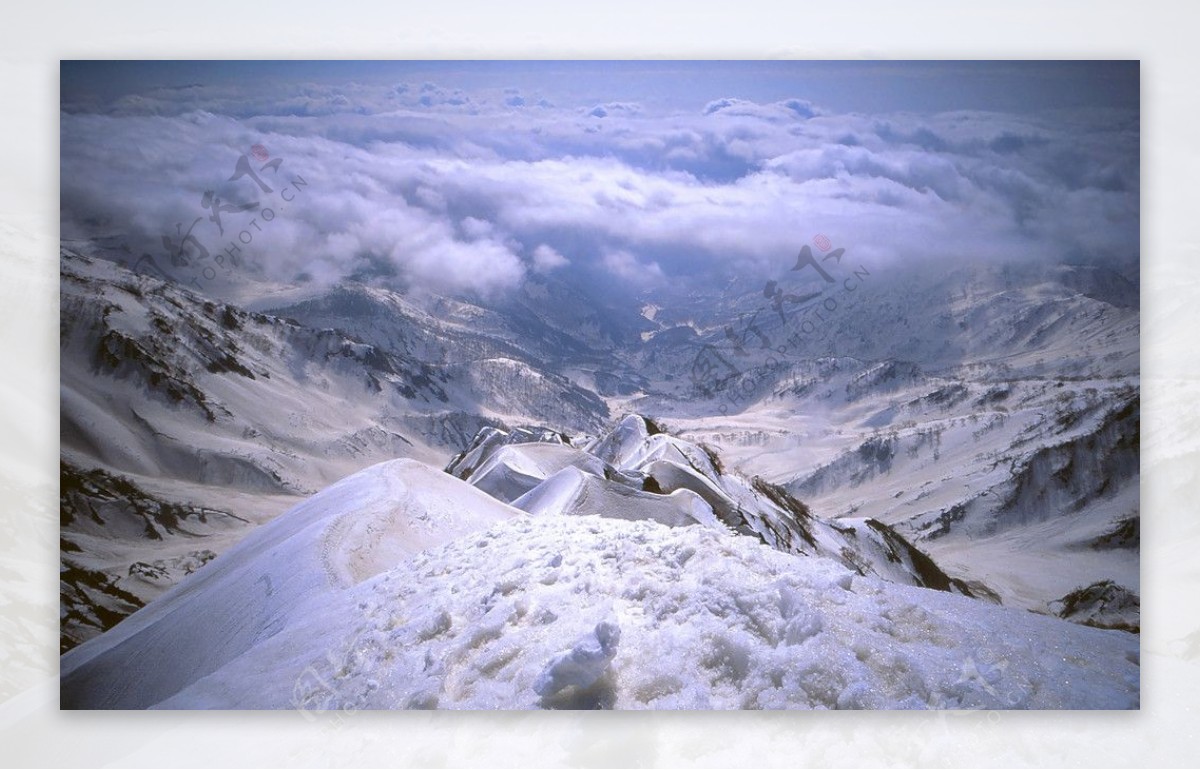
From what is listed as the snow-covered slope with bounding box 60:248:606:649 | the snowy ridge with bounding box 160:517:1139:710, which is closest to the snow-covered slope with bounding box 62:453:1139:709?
the snowy ridge with bounding box 160:517:1139:710

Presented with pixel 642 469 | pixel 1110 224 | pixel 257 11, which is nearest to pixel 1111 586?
pixel 1110 224

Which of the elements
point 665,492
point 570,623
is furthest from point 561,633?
point 665,492

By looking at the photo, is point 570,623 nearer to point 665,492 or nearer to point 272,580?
point 665,492

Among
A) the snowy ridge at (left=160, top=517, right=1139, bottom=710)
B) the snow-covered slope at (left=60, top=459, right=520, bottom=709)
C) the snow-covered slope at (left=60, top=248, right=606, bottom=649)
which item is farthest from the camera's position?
the snow-covered slope at (left=60, top=248, right=606, bottom=649)

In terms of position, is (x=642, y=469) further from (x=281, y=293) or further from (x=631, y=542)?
(x=281, y=293)

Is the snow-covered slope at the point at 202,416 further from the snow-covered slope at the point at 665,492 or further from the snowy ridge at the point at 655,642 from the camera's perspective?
the snowy ridge at the point at 655,642

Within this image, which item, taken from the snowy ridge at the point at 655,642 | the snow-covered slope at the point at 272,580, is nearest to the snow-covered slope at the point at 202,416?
the snow-covered slope at the point at 272,580

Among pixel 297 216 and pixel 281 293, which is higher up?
pixel 297 216

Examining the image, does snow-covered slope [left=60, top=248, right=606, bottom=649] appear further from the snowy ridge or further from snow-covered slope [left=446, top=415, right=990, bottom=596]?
the snowy ridge
